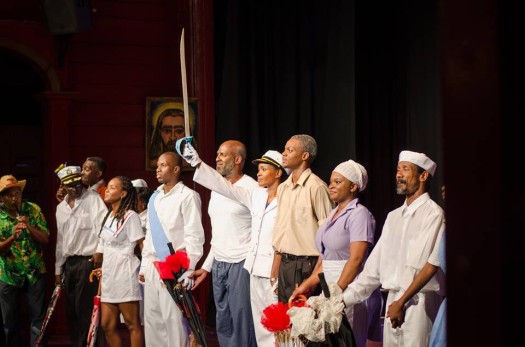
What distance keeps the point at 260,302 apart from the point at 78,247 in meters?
1.88

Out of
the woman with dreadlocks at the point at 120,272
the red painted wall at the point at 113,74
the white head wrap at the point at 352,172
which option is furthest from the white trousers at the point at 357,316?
the red painted wall at the point at 113,74

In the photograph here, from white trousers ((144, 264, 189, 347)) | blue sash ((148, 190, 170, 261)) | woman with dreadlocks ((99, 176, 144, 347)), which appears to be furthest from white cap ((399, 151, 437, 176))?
woman with dreadlocks ((99, 176, 144, 347))

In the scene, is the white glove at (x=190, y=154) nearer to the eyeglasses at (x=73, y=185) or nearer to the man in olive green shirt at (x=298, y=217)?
the man in olive green shirt at (x=298, y=217)

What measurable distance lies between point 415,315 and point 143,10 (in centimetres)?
523

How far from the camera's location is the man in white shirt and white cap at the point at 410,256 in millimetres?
4172

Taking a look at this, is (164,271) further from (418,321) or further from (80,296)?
(418,321)

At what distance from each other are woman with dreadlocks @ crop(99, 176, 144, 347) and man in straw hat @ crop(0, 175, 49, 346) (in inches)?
28.6

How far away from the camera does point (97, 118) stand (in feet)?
27.7

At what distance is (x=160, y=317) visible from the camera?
592 centimetres

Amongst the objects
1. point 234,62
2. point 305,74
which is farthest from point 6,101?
point 305,74

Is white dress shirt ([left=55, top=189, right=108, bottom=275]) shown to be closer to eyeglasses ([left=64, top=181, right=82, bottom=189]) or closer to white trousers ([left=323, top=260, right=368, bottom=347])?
eyeglasses ([left=64, top=181, right=82, bottom=189])

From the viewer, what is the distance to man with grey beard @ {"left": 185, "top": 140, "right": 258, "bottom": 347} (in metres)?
5.71

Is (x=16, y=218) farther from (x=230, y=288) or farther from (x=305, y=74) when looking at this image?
(x=305, y=74)

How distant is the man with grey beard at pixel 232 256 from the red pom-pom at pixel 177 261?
0.45 ft
